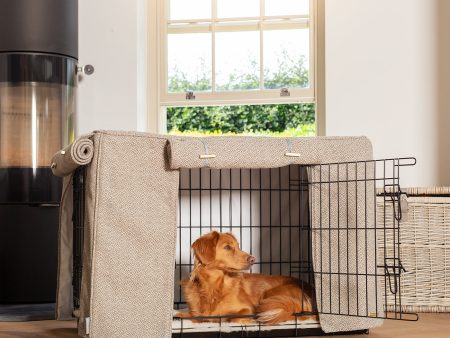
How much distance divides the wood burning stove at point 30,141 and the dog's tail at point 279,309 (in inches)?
55.3

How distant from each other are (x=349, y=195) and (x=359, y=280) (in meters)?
0.32

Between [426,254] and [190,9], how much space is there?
1802 mm

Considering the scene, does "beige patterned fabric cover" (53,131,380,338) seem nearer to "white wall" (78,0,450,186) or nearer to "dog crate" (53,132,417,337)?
"dog crate" (53,132,417,337)

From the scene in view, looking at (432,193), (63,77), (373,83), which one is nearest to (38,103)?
(63,77)

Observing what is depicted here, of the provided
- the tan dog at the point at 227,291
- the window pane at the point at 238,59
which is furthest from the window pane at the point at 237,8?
the tan dog at the point at 227,291

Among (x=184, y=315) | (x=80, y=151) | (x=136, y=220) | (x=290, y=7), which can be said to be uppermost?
(x=290, y=7)

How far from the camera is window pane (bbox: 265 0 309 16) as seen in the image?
423 centimetres

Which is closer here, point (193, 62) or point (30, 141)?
point (30, 141)

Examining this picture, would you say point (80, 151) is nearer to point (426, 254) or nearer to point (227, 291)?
point (227, 291)

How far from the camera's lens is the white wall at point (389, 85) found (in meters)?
4.11

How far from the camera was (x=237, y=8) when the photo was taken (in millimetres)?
4262

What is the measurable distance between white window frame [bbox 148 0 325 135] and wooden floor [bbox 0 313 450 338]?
4.11ft

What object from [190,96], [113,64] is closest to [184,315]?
[190,96]

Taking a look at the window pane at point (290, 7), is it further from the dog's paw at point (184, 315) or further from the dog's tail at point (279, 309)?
the dog's paw at point (184, 315)
